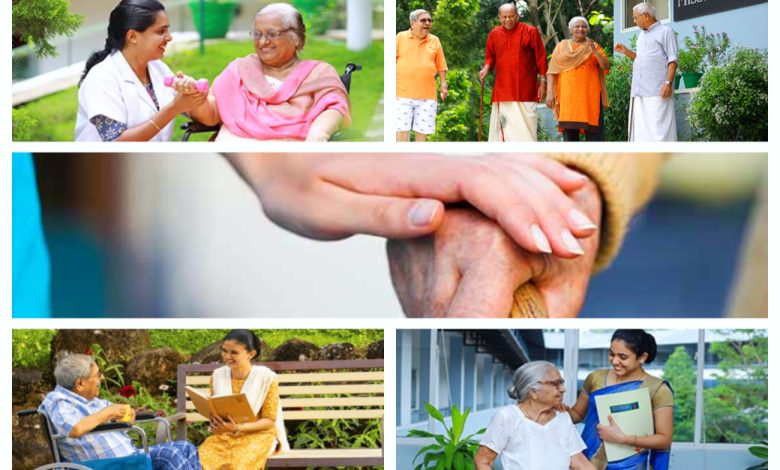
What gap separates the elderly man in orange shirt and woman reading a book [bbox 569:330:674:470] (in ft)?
5.25

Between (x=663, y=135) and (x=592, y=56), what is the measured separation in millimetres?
582

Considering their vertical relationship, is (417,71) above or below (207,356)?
above

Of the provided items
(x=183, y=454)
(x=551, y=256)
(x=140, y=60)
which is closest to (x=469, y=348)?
(x=551, y=256)

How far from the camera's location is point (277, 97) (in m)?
7.38

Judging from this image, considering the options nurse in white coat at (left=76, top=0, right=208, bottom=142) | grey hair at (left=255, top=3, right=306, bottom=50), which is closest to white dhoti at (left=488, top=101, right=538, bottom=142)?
grey hair at (left=255, top=3, right=306, bottom=50)

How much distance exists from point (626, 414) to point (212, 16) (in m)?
3.05

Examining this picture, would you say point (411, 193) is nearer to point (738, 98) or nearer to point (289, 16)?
point (289, 16)

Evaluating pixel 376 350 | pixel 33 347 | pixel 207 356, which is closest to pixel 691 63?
pixel 376 350

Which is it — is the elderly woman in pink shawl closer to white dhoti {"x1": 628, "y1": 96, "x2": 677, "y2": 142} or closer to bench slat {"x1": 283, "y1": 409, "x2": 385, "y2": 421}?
bench slat {"x1": 283, "y1": 409, "x2": 385, "y2": 421}

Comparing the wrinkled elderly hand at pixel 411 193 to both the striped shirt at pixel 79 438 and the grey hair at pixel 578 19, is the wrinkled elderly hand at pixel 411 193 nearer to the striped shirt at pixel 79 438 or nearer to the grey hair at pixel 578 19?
the grey hair at pixel 578 19

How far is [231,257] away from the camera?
7.39m

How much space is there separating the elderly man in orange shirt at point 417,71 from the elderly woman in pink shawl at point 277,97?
0.33m

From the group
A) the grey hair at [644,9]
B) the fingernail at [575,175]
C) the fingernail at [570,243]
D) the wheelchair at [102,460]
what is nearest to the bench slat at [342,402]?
the wheelchair at [102,460]

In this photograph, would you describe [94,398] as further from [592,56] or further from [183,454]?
[592,56]
